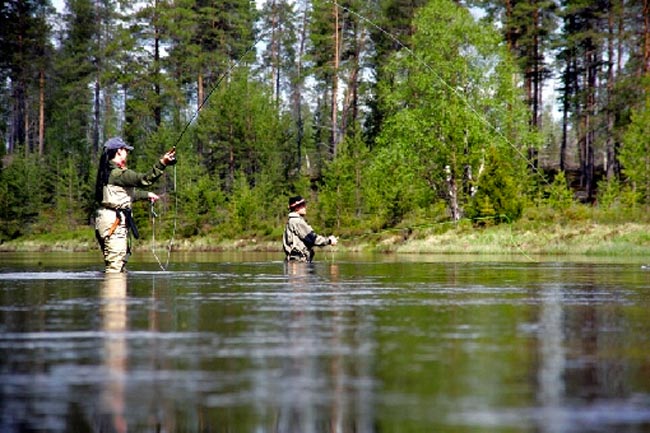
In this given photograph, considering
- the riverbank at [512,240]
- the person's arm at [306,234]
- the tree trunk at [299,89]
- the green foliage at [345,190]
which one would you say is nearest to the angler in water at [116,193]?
the person's arm at [306,234]

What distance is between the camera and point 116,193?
14938mm

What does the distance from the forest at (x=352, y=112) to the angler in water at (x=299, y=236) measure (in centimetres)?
2084

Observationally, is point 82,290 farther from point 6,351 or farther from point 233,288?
point 6,351

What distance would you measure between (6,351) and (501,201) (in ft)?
121

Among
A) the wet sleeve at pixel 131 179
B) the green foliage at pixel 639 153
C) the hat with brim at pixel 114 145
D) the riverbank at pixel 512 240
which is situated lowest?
the riverbank at pixel 512 240

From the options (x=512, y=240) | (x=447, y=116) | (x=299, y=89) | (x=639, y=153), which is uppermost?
(x=299, y=89)

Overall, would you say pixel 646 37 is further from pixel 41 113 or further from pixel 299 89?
pixel 299 89

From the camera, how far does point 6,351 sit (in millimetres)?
6438

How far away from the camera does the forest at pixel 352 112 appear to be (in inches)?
1998

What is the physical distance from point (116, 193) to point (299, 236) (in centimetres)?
499

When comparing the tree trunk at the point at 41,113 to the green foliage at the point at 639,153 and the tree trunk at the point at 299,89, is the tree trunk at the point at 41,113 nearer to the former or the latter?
the tree trunk at the point at 299,89

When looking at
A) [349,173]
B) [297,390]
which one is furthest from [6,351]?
[349,173]

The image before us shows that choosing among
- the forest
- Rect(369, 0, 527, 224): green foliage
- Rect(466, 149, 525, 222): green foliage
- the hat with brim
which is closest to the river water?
the hat with brim

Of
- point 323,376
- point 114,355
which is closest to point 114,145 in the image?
point 114,355
